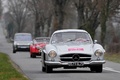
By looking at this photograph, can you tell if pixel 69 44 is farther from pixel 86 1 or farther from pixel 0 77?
pixel 86 1

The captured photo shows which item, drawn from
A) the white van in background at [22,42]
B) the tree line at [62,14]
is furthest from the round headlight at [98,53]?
the white van in background at [22,42]

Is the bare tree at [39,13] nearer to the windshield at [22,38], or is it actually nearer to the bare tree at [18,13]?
the bare tree at [18,13]

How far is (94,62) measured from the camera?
20.1 m

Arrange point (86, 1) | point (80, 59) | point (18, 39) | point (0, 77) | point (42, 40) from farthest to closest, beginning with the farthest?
point (86, 1)
point (18, 39)
point (42, 40)
point (80, 59)
point (0, 77)

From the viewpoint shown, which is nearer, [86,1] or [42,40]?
[42,40]

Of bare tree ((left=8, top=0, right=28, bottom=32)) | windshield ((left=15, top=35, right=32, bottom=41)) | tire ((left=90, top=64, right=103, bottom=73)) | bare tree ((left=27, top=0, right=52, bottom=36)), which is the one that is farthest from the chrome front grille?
bare tree ((left=8, top=0, right=28, bottom=32))

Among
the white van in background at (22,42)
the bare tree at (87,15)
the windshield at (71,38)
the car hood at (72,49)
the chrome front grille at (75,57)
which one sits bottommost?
the white van in background at (22,42)

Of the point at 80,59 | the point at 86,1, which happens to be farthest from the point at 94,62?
the point at 86,1

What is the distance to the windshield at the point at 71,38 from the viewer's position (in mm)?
21484

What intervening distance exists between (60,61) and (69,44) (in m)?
1.12

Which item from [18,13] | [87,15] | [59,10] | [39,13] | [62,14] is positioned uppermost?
[18,13]

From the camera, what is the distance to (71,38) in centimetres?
2177

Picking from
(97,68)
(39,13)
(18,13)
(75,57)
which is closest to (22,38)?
(97,68)

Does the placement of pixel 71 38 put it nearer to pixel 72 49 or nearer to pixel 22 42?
pixel 72 49
